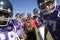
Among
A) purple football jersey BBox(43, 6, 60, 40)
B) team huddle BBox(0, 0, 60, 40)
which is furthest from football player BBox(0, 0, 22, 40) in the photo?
purple football jersey BBox(43, 6, 60, 40)

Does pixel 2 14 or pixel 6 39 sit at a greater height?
pixel 2 14

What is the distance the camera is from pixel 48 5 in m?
5.29

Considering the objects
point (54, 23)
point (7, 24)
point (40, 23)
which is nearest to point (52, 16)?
point (54, 23)

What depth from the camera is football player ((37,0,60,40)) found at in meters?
→ 5.08

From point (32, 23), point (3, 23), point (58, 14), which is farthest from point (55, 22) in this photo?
point (32, 23)

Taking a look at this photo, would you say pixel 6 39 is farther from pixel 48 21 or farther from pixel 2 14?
pixel 48 21

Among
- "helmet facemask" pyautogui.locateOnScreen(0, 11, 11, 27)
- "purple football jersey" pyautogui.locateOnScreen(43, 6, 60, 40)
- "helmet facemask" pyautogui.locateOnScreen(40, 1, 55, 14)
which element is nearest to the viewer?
"helmet facemask" pyautogui.locateOnScreen(0, 11, 11, 27)

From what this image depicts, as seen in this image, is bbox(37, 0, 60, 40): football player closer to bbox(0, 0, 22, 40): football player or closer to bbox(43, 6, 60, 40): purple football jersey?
bbox(43, 6, 60, 40): purple football jersey

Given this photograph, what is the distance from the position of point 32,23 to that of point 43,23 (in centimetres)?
342

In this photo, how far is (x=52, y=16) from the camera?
5195mm

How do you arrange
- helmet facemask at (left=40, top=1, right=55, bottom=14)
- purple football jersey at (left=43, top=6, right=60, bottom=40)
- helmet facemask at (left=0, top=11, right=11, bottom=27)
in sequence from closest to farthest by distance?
helmet facemask at (left=0, top=11, right=11, bottom=27) → purple football jersey at (left=43, top=6, right=60, bottom=40) → helmet facemask at (left=40, top=1, right=55, bottom=14)

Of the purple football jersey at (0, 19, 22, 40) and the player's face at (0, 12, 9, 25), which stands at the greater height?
the player's face at (0, 12, 9, 25)

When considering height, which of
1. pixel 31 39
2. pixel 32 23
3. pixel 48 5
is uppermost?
pixel 48 5

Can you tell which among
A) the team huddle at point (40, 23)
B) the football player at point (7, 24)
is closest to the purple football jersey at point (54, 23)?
the team huddle at point (40, 23)
